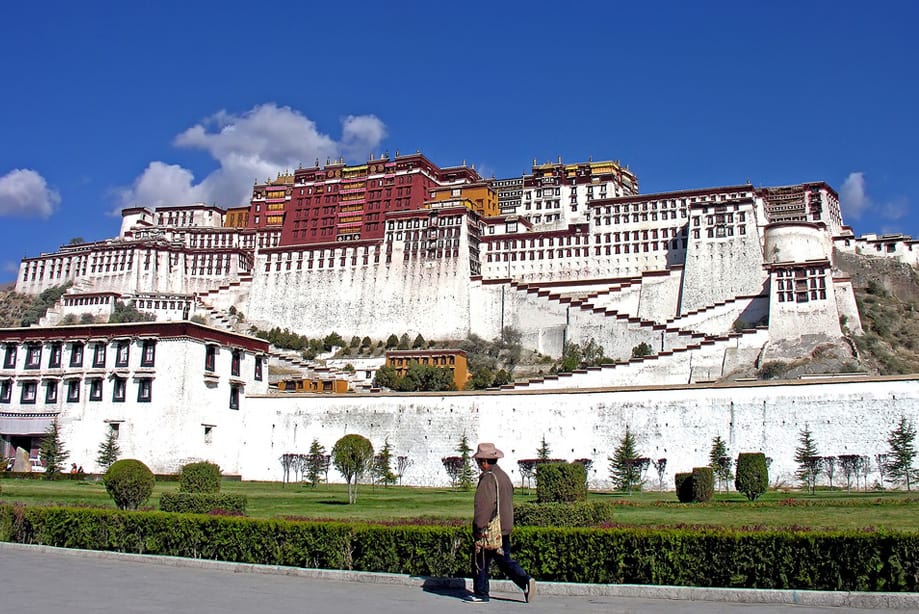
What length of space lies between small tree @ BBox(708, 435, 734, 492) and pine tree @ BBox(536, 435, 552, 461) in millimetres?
6753

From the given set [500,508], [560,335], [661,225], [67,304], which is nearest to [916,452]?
[500,508]

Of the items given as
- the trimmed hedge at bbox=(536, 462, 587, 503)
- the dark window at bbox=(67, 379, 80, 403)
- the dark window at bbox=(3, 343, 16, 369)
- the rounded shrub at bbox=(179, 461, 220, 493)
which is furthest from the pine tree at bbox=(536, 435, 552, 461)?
the dark window at bbox=(3, 343, 16, 369)

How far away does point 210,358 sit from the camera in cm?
4541

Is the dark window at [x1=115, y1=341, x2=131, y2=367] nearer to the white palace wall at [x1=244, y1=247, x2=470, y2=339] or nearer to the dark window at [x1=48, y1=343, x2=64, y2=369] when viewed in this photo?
the dark window at [x1=48, y1=343, x2=64, y2=369]

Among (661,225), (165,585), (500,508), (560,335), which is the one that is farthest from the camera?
(661,225)

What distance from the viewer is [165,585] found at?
38.8 feet

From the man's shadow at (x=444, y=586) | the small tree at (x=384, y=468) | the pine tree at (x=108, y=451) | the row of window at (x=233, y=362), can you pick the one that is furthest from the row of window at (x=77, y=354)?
the man's shadow at (x=444, y=586)

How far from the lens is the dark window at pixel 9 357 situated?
47.0 metres

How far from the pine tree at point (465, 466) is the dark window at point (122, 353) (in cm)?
1781

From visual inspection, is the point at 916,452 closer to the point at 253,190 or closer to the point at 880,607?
the point at 880,607

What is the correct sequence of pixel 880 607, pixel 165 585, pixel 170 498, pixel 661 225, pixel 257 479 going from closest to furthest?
pixel 880 607, pixel 165 585, pixel 170 498, pixel 257 479, pixel 661 225

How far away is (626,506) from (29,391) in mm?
34742

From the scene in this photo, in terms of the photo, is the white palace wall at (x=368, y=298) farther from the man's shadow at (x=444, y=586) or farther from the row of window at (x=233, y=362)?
the man's shadow at (x=444, y=586)

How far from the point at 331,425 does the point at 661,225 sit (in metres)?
46.7
